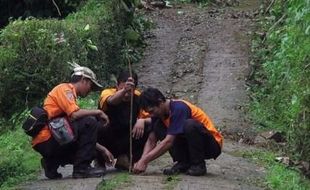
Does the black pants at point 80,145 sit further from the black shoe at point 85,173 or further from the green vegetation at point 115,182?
the green vegetation at point 115,182

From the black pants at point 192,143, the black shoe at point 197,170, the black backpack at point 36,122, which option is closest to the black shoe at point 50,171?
the black backpack at point 36,122

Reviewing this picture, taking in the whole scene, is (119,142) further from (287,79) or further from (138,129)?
(287,79)

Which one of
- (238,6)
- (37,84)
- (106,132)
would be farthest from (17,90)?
(238,6)

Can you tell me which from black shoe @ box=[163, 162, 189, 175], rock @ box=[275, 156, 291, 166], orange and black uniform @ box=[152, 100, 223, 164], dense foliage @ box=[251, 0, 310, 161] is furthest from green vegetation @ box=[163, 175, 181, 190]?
rock @ box=[275, 156, 291, 166]

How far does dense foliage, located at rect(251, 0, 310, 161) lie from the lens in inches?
344

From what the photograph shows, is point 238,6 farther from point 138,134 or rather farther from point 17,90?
point 138,134

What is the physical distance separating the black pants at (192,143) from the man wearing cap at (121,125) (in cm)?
24

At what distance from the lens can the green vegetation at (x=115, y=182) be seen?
681 centimetres

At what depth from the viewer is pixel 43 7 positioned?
17.6m

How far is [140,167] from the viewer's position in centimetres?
752

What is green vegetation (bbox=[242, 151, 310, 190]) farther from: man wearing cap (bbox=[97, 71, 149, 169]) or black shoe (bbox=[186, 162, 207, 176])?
man wearing cap (bbox=[97, 71, 149, 169])

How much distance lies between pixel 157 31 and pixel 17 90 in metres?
6.85

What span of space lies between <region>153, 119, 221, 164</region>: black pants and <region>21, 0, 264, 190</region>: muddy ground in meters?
0.23

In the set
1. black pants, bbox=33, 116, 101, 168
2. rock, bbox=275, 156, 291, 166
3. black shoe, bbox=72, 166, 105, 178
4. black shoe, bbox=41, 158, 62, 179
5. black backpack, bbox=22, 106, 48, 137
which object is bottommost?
rock, bbox=275, 156, 291, 166
